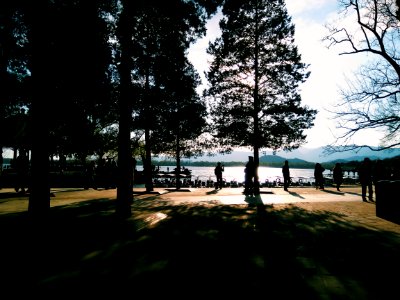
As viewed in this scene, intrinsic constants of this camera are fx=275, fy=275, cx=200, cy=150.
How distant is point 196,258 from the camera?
493 cm

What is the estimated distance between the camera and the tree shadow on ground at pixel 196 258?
3.75m

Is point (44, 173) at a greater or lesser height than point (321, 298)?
greater

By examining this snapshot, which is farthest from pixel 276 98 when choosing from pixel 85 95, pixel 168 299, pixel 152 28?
pixel 168 299

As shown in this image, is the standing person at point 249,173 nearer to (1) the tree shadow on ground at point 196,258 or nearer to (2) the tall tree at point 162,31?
(2) the tall tree at point 162,31

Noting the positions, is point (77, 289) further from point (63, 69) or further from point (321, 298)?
point (63, 69)

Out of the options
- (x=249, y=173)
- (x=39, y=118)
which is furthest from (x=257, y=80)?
(x=39, y=118)

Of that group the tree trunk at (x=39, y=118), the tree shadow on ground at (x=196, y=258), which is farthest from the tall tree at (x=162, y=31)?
the tree shadow on ground at (x=196, y=258)

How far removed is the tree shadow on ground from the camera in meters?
3.75

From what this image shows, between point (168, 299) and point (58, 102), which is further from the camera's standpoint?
point (58, 102)

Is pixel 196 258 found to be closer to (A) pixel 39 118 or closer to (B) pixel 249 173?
(A) pixel 39 118

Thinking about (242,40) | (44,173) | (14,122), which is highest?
(242,40)

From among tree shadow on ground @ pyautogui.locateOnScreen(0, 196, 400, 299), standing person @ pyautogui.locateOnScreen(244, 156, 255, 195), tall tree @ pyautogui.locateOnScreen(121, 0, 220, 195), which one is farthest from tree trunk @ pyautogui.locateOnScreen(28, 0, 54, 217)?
standing person @ pyautogui.locateOnScreen(244, 156, 255, 195)

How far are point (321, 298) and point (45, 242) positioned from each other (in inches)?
210

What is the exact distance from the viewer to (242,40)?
1903 cm
